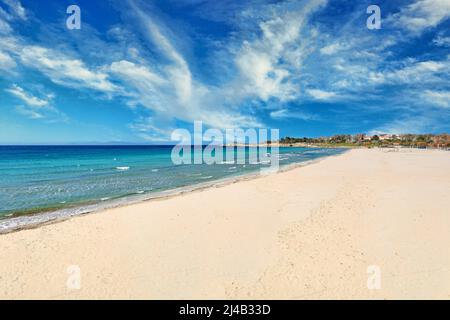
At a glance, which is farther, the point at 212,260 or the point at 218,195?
the point at 218,195

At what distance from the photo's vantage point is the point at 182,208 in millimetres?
10992

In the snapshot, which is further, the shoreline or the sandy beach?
the shoreline

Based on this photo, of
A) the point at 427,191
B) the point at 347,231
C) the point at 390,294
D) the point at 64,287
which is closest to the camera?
the point at 390,294

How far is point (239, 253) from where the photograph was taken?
6422mm

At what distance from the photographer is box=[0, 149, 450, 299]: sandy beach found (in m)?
4.85

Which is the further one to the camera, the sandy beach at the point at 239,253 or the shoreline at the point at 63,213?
the shoreline at the point at 63,213

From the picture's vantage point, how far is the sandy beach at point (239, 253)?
4852 millimetres

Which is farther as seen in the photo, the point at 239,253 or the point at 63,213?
the point at 63,213

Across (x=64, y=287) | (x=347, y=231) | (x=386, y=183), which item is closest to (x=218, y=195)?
(x=347, y=231)

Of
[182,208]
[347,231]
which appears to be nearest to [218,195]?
[182,208]

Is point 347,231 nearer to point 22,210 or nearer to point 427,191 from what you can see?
point 427,191

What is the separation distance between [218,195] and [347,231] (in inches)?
291
